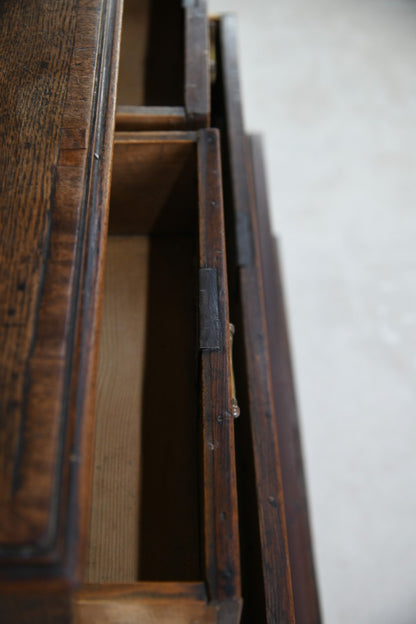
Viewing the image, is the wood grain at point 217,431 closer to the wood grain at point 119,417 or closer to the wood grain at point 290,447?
the wood grain at point 119,417

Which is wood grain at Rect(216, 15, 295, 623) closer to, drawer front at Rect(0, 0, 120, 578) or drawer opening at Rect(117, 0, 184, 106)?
drawer opening at Rect(117, 0, 184, 106)

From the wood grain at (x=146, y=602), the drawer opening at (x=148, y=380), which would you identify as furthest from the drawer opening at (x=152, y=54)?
the wood grain at (x=146, y=602)

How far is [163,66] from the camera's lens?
35.6 inches

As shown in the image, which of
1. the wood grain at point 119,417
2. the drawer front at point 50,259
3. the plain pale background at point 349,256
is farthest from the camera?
the plain pale background at point 349,256

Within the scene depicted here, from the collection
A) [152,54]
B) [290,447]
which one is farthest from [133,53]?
[290,447]

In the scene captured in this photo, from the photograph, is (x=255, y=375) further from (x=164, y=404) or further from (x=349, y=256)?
(x=349, y=256)

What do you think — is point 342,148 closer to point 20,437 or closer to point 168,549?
point 168,549

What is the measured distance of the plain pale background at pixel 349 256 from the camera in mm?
992

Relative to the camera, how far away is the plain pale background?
3.25 ft

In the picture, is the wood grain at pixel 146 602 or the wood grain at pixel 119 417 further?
the wood grain at pixel 119 417

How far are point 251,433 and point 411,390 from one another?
704mm

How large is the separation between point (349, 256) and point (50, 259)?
1011mm

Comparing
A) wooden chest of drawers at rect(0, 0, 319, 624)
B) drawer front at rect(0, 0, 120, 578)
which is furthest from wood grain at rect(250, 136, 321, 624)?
drawer front at rect(0, 0, 120, 578)

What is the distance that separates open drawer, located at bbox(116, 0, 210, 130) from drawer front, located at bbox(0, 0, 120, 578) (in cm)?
15
